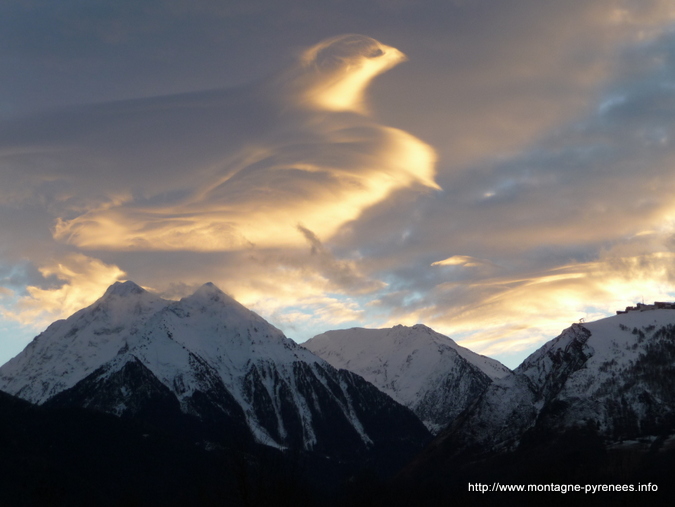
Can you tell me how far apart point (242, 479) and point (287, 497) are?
26.2m

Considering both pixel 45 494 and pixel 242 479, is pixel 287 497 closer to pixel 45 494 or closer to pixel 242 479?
pixel 242 479

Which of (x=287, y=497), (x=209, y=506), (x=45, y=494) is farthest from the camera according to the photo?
(x=209, y=506)

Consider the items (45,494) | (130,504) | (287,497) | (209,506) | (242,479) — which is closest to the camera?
(242,479)

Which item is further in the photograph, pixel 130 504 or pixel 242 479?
pixel 130 504

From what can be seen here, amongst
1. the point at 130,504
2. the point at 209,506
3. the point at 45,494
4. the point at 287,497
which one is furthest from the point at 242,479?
the point at 130,504

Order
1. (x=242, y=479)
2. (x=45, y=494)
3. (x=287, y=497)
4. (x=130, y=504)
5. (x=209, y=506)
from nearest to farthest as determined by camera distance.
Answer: (x=242, y=479)
(x=287, y=497)
(x=45, y=494)
(x=209, y=506)
(x=130, y=504)

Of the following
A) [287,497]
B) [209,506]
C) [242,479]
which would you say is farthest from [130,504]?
[242,479]

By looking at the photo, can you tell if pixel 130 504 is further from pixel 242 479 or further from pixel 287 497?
pixel 242 479

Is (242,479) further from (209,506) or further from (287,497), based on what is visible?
(209,506)

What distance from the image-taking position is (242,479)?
→ 291ft

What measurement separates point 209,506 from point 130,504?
42586 mm

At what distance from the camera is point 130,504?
18450 centimetres

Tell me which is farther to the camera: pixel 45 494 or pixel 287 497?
pixel 45 494

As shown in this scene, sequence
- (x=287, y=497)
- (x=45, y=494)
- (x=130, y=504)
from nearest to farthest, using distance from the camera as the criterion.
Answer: (x=287, y=497)
(x=45, y=494)
(x=130, y=504)
